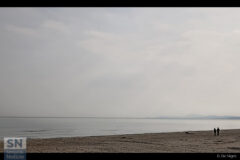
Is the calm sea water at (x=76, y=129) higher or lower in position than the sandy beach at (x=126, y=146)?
lower

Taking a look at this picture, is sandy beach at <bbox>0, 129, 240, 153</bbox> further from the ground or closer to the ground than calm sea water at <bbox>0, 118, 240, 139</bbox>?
further from the ground

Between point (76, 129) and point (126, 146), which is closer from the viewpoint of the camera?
point (126, 146)

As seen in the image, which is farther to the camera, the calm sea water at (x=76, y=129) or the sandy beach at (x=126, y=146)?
the calm sea water at (x=76, y=129)

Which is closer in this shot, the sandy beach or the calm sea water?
the sandy beach

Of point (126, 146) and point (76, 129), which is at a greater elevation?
point (126, 146)
